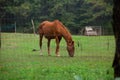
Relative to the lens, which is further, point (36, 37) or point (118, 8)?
point (36, 37)

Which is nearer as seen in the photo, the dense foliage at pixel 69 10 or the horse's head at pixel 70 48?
the horse's head at pixel 70 48

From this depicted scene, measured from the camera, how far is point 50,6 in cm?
3709

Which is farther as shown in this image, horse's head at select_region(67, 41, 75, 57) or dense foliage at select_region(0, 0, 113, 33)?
dense foliage at select_region(0, 0, 113, 33)

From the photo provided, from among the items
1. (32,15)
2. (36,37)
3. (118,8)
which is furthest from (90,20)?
(118,8)

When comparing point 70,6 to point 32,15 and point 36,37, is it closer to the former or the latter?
point 32,15

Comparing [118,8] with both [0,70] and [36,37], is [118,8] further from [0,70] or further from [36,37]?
[36,37]

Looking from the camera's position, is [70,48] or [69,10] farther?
[69,10]

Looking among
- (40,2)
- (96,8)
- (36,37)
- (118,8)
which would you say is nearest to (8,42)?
(36,37)

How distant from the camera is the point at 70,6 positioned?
128 feet

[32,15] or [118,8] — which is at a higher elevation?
[118,8]

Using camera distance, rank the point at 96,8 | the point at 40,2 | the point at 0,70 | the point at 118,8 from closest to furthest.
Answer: the point at 118,8
the point at 0,70
the point at 40,2
the point at 96,8

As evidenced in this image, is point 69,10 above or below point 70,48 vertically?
above

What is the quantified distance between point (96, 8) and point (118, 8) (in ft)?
108

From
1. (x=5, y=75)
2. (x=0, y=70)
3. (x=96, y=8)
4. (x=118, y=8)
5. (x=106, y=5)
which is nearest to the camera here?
(x=118, y=8)
